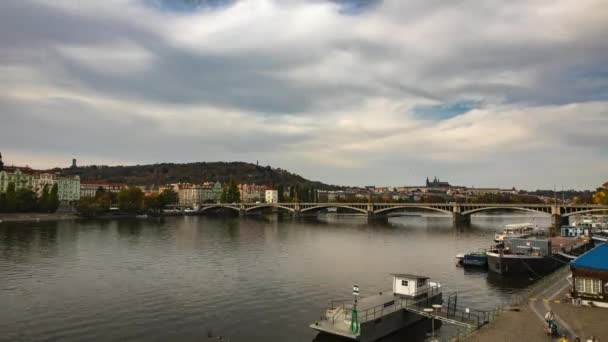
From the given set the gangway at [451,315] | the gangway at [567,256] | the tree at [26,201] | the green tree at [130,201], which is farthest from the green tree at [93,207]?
the gangway at [451,315]

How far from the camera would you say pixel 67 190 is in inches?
7633

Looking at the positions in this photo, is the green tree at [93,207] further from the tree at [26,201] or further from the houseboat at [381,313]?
the houseboat at [381,313]

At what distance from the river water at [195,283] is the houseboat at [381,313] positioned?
1791 millimetres

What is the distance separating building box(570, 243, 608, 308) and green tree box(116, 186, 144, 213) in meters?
153

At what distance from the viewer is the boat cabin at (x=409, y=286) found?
1283 inches

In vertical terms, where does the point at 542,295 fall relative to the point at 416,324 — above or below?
above

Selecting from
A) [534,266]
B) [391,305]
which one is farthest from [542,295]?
[534,266]

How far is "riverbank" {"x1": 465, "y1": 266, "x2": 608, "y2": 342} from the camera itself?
74.7ft

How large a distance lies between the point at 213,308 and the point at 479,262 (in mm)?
34932

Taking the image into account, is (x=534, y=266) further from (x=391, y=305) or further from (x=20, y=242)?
(x=20, y=242)

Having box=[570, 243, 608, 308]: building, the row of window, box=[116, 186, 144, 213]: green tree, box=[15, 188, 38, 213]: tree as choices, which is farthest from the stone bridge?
the row of window

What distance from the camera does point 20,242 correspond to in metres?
76.1

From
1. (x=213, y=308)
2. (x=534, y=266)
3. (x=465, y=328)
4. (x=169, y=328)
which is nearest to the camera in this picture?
(x=465, y=328)

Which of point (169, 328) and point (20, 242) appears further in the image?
point (20, 242)
